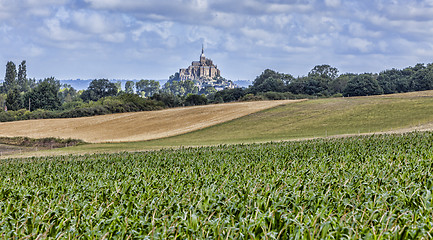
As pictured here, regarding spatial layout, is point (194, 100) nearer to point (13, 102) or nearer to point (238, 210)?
point (13, 102)

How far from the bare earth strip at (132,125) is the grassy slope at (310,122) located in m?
4.60

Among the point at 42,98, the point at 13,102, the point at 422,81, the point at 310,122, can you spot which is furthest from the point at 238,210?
the point at 13,102

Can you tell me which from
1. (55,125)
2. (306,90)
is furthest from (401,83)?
(55,125)

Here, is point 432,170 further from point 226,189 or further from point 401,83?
Answer: point 401,83

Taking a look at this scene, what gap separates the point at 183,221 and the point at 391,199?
4222 mm

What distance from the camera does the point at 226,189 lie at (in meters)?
10.6

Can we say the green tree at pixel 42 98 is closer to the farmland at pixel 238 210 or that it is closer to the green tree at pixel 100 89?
the green tree at pixel 100 89

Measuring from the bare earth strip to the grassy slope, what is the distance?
181 inches

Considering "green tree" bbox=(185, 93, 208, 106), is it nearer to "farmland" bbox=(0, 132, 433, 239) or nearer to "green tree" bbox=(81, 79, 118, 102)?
"green tree" bbox=(81, 79, 118, 102)

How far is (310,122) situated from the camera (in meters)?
69.6

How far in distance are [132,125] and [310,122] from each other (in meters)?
30.4

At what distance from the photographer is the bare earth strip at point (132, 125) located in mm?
72625

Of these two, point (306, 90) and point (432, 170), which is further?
point (306, 90)

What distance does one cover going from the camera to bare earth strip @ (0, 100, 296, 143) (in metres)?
72.6
